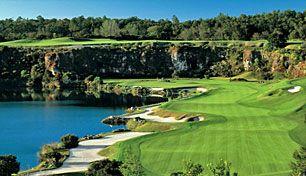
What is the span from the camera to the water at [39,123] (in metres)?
59.4

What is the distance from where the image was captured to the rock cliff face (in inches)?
5655

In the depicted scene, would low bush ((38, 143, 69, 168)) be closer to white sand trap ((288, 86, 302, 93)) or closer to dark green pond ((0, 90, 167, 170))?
dark green pond ((0, 90, 167, 170))

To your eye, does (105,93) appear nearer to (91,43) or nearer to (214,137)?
(91,43)

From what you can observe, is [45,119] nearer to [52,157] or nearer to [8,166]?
[52,157]

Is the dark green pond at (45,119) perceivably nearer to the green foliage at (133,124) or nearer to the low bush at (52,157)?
the low bush at (52,157)

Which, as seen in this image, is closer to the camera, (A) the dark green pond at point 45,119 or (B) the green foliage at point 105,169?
(B) the green foliage at point 105,169

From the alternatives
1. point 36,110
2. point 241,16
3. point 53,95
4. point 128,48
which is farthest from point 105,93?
point 241,16

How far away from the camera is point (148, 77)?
147375 millimetres

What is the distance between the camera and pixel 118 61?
504 feet

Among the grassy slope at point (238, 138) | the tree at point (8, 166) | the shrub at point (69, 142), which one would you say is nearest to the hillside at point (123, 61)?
the grassy slope at point (238, 138)

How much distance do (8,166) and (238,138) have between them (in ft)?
78.4

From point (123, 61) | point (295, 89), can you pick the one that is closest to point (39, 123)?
point (295, 89)

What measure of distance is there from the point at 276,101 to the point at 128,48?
85289mm

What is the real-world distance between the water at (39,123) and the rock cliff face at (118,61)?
1662 inches
